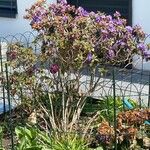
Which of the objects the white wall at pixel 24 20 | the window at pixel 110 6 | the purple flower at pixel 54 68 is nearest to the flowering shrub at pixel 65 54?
the purple flower at pixel 54 68

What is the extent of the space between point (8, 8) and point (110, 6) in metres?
2.24

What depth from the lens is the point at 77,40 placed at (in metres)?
5.05

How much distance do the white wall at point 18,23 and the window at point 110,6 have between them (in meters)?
1.04

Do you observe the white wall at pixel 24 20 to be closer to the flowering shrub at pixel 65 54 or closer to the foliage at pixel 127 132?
the flowering shrub at pixel 65 54

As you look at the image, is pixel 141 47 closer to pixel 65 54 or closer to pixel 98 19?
pixel 98 19

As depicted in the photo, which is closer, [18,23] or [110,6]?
[110,6]

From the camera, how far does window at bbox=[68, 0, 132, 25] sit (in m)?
7.90

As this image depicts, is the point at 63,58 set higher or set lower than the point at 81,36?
lower

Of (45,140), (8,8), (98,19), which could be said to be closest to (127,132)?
(45,140)

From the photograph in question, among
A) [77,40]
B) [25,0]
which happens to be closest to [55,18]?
[77,40]

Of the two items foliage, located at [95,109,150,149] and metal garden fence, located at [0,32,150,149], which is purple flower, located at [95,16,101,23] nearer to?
metal garden fence, located at [0,32,150,149]

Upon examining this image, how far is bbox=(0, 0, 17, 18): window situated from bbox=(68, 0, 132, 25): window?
1.34 metres

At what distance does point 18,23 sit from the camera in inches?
370

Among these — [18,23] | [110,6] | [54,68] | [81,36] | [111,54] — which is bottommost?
[54,68]
